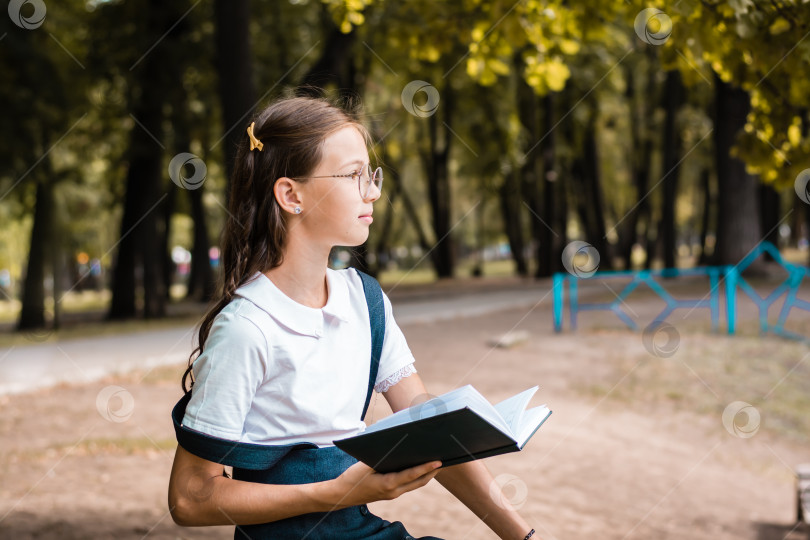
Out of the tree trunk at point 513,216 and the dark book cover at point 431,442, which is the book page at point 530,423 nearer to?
the dark book cover at point 431,442

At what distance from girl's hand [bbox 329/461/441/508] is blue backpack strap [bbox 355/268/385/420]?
276 millimetres

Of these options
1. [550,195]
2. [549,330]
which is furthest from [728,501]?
[550,195]

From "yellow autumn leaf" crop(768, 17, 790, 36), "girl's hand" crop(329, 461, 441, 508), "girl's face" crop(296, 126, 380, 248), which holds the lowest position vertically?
"girl's hand" crop(329, 461, 441, 508)

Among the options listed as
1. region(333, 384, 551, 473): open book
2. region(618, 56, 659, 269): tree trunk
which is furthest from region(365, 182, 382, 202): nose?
region(618, 56, 659, 269): tree trunk

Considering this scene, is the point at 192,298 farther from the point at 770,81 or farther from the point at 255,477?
the point at 255,477

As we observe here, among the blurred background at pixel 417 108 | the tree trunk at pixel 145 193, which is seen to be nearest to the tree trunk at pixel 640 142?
the blurred background at pixel 417 108

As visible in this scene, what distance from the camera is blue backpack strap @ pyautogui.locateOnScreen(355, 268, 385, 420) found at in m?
2.01

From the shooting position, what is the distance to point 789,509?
6129 millimetres

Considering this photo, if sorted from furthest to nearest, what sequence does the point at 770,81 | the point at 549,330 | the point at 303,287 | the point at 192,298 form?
the point at 192,298
the point at 549,330
the point at 770,81
the point at 303,287

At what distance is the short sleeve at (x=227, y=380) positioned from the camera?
5.60 ft

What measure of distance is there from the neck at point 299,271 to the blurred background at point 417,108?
40cm

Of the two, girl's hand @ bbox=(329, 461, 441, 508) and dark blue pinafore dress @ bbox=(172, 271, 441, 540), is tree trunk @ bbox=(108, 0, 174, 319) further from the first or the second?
girl's hand @ bbox=(329, 461, 441, 508)

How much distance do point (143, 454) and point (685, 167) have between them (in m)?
26.6

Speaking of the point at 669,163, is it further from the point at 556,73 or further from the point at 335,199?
the point at 335,199
